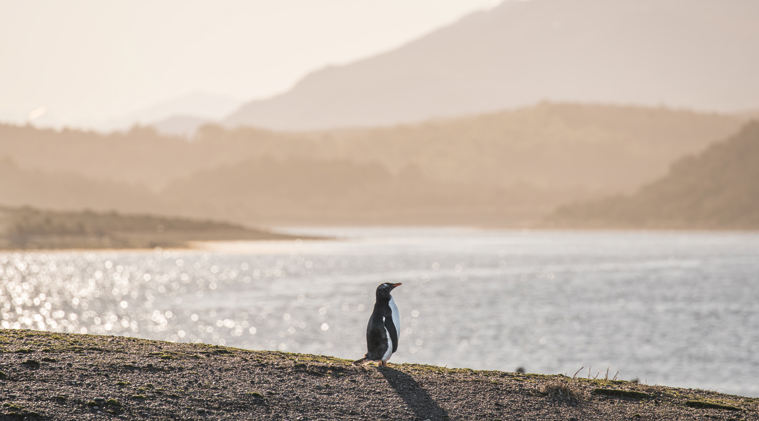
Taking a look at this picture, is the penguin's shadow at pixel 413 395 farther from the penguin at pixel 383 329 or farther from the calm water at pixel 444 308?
the calm water at pixel 444 308

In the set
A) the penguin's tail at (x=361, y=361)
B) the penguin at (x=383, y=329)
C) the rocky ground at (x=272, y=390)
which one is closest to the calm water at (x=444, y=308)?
the rocky ground at (x=272, y=390)

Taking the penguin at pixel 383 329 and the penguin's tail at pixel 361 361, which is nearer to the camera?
the penguin at pixel 383 329

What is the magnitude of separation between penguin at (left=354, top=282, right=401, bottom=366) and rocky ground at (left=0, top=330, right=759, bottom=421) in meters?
0.29

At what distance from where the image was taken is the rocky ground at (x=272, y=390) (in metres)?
8.78

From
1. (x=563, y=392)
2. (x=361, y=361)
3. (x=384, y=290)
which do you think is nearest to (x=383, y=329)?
(x=384, y=290)

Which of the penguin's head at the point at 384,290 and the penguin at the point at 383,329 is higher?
the penguin's head at the point at 384,290

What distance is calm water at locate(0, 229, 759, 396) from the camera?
3316 centimetres

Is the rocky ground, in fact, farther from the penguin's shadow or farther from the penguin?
the penguin

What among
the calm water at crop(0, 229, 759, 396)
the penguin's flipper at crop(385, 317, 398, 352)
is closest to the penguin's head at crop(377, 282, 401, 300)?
the penguin's flipper at crop(385, 317, 398, 352)

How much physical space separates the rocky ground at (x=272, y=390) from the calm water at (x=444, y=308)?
710 inches

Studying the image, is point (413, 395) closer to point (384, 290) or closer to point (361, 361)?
point (361, 361)

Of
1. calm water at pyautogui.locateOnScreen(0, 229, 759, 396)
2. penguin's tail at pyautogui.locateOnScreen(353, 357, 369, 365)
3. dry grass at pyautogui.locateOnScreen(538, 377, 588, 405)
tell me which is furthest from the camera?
calm water at pyautogui.locateOnScreen(0, 229, 759, 396)

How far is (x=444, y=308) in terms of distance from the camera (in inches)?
2040

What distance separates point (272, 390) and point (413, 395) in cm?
184
